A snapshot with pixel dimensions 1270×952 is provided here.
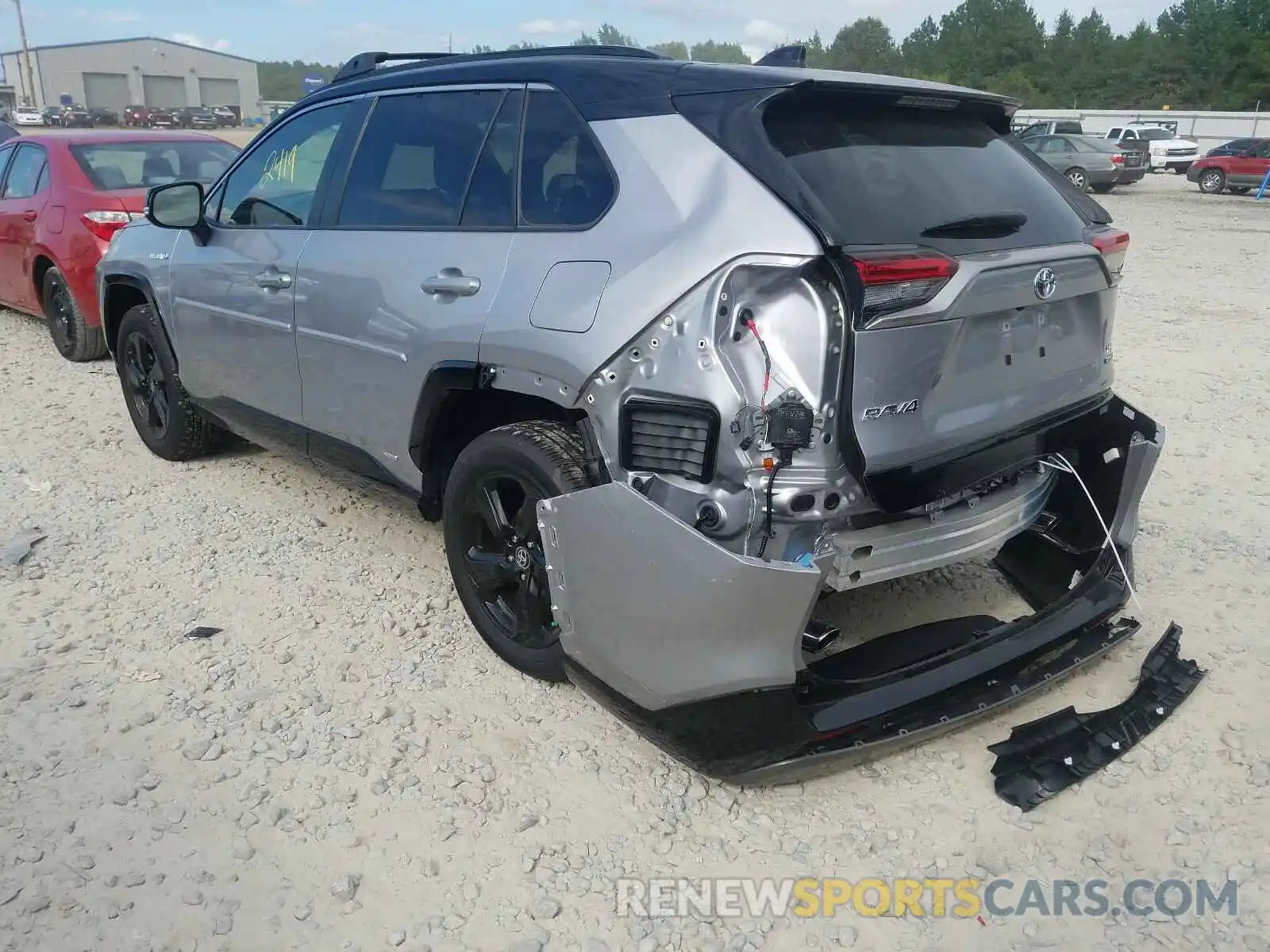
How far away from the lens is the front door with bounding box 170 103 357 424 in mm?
3863

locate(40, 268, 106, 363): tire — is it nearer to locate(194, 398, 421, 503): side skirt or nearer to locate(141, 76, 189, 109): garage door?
locate(194, 398, 421, 503): side skirt

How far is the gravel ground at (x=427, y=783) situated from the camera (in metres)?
2.32

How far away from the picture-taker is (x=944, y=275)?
7.82 feet

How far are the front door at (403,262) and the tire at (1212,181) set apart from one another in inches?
1113

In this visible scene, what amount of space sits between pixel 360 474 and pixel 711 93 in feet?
6.59

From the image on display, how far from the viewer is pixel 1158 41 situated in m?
74.2

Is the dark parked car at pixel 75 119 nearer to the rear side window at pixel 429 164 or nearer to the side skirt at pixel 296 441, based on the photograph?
the side skirt at pixel 296 441

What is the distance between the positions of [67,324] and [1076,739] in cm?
752

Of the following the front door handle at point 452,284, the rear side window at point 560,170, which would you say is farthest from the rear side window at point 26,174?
the rear side window at point 560,170

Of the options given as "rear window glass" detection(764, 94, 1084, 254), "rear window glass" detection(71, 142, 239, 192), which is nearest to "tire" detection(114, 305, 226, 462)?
"rear window glass" detection(71, 142, 239, 192)

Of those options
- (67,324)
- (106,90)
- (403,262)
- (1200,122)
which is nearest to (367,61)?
(403,262)

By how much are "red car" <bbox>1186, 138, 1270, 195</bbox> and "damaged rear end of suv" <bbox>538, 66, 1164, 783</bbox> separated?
2749cm

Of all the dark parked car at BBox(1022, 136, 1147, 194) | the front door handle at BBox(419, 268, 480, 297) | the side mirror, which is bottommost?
the dark parked car at BBox(1022, 136, 1147, 194)

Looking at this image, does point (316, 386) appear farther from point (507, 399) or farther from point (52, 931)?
point (52, 931)
